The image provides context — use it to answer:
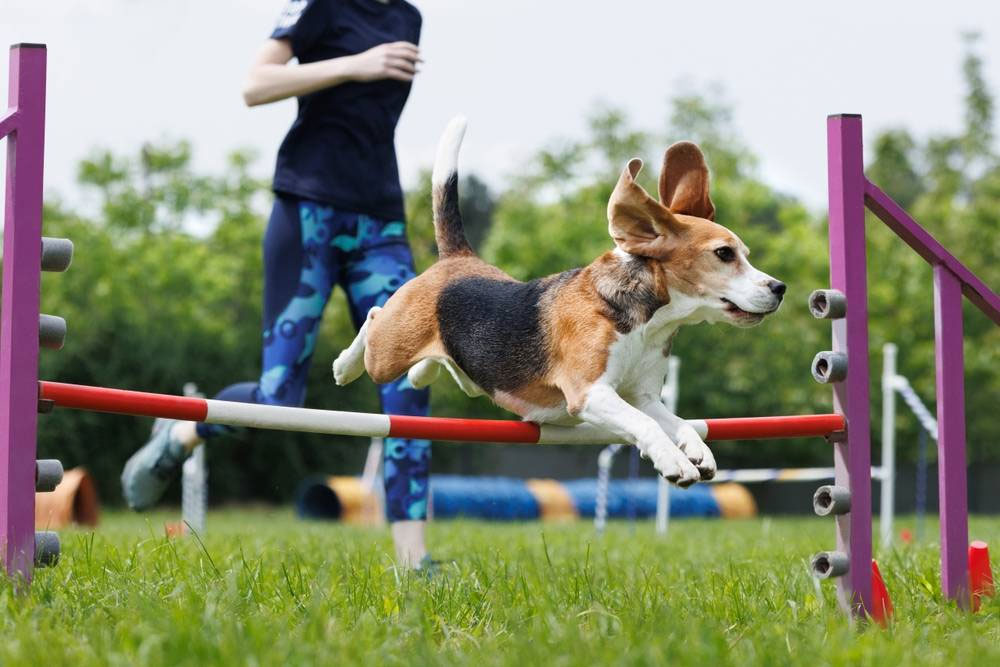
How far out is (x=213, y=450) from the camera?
18812 mm

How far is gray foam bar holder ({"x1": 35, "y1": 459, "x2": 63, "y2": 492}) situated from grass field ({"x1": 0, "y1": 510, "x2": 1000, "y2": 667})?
0.75 ft

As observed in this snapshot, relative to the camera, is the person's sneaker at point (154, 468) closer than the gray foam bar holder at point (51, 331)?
No

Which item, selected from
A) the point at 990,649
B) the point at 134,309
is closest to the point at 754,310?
the point at 990,649

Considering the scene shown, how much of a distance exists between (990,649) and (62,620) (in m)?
2.00

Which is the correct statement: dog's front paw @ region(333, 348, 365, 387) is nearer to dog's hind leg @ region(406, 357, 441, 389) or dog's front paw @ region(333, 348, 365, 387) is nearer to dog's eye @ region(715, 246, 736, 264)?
dog's hind leg @ region(406, 357, 441, 389)

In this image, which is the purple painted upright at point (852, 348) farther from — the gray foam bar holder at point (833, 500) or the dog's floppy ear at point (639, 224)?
the dog's floppy ear at point (639, 224)

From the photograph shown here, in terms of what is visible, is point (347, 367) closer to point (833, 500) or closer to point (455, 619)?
point (455, 619)

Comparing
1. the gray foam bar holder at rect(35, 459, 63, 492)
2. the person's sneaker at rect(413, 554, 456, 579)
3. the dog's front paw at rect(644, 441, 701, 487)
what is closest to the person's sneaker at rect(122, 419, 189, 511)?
the person's sneaker at rect(413, 554, 456, 579)

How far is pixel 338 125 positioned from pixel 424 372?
3.41 feet

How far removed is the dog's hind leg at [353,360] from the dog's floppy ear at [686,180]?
0.95 metres

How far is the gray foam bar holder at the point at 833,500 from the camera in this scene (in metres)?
3.26

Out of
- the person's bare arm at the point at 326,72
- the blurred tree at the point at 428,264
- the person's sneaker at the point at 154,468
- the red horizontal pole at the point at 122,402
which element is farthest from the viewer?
the blurred tree at the point at 428,264

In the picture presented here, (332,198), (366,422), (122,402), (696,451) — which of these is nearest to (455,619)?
(366,422)

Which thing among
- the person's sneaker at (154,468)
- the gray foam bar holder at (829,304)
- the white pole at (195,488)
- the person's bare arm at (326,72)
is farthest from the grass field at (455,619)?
the white pole at (195,488)
